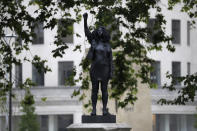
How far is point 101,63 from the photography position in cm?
2059

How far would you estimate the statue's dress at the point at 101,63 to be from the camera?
20609 mm

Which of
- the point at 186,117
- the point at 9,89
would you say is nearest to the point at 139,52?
the point at 9,89

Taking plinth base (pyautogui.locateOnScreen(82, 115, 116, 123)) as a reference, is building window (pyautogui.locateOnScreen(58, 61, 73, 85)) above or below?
above

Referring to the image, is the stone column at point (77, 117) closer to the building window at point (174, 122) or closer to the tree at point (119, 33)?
the building window at point (174, 122)

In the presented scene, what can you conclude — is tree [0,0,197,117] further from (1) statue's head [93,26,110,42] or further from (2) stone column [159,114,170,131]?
(2) stone column [159,114,170,131]

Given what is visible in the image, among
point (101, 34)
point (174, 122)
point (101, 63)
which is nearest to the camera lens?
point (101, 63)

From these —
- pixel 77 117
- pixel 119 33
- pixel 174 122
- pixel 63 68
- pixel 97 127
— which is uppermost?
pixel 119 33

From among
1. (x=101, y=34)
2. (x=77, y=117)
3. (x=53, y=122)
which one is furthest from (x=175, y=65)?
(x=101, y=34)

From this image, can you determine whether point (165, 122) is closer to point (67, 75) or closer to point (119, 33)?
point (67, 75)

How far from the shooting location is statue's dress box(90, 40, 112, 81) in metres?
20.6

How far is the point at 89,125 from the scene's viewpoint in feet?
65.6

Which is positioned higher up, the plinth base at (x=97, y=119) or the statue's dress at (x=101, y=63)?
the statue's dress at (x=101, y=63)

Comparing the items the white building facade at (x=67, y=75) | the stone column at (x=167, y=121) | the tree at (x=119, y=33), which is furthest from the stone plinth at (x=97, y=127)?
the stone column at (x=167, y=121)

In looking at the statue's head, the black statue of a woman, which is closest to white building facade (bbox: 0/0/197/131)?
the statue's head
